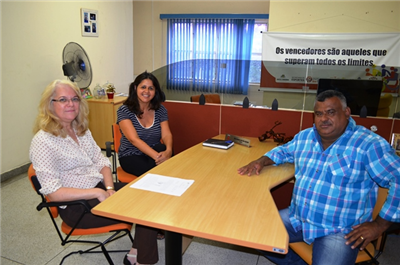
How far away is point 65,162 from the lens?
190 cm

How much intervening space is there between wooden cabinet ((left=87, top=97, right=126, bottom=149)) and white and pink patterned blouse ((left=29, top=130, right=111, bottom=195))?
8.24ft

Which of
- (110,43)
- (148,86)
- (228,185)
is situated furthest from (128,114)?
(110,43)

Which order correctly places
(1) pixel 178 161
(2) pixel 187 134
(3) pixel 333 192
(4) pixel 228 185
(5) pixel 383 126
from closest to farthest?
(3) pixel 333 192 < (4) pixel 228 185 < (1) pixel 178 161 < (5) pixel 383 126 < (2) pixel 187 134

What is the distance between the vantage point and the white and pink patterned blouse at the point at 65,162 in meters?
1.77

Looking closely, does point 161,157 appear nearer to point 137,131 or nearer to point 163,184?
point 137,131

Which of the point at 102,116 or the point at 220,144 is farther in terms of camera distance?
the point at 102,116

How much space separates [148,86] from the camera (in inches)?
110

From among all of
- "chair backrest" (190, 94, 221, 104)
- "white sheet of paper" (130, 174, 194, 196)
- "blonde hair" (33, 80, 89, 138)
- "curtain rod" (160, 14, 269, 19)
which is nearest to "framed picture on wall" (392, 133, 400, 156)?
"chair backrest" (190, 94, 221, 104)

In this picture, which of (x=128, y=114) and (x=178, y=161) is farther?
(x=128, y=114)

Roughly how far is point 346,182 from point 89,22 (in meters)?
4.56

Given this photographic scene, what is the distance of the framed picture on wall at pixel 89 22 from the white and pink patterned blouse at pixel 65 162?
3.29 m

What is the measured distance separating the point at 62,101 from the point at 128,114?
849 mm

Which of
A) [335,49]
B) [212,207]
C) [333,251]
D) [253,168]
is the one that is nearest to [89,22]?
[335,49]

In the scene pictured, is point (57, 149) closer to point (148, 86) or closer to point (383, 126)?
point (148, 86)
